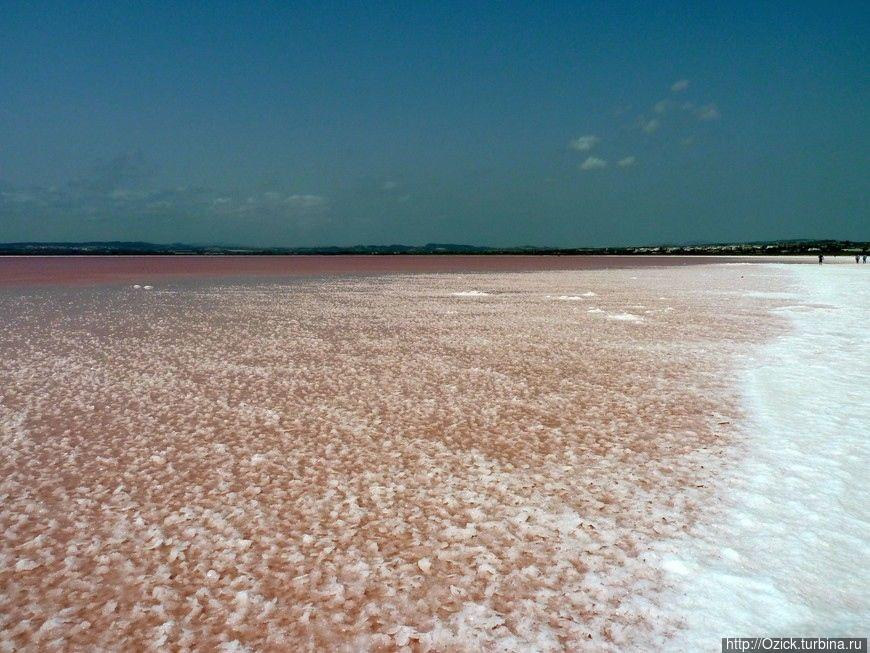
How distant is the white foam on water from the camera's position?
3715 millimetres

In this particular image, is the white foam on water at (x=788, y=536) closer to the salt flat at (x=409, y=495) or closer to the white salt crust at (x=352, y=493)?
the salt flat at (x=409, y=495)

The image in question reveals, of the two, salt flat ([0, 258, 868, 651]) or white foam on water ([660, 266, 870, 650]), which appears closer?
white foam on water ([660, 266, 870, 650])

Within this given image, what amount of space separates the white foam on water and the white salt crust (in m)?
0.25

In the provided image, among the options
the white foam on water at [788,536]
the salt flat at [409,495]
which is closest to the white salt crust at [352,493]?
the salt flat at [409,495]

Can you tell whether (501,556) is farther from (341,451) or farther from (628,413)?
(628,413)

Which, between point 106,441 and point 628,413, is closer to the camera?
point 106,441

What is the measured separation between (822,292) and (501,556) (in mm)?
29460

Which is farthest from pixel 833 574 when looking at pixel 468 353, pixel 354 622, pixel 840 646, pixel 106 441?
pixel 468 353

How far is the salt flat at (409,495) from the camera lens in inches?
150

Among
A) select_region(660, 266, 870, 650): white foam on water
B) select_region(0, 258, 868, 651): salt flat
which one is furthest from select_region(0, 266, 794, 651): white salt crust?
select_region(660, 266, 870, 650): white foam on water

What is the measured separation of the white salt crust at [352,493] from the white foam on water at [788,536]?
25 centimetres

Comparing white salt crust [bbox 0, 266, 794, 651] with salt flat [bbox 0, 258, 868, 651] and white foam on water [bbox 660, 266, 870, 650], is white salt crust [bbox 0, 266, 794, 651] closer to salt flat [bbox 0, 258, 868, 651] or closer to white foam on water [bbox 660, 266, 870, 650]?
salt flat [bbox 0, 258, 868, 651]

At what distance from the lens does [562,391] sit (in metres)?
9.54

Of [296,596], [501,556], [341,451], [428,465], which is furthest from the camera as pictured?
[341,451]
